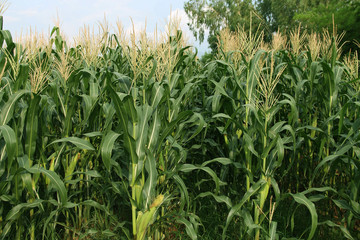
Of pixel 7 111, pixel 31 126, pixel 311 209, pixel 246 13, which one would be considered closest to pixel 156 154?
pixel 31 126

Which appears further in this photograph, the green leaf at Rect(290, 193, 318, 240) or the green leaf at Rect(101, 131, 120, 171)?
the green leaf at Rect(290, 193, 318, 240)

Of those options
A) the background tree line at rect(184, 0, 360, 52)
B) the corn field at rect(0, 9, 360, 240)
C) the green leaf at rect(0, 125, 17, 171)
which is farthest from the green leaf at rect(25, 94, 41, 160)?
the background tree line at rect(184, 0, 360, 52)

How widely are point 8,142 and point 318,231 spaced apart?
3427 mm

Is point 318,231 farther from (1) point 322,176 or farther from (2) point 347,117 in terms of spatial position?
(2) point 347,117

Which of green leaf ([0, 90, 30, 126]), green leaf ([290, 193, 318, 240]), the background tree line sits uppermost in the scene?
the background tree line

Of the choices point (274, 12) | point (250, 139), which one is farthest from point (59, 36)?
point (274, 12)

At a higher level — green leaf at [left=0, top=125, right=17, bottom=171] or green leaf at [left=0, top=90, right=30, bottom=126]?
green leaf at [left=0, top=90, right=30, bottom=126]

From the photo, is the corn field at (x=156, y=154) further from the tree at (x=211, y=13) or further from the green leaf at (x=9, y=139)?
the tree at (x=211, y=13)

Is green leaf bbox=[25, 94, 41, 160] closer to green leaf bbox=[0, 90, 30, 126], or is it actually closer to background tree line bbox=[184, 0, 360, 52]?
green leaf bbox=[0, 90, 30, 126]

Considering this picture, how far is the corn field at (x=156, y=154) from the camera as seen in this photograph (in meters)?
3.05

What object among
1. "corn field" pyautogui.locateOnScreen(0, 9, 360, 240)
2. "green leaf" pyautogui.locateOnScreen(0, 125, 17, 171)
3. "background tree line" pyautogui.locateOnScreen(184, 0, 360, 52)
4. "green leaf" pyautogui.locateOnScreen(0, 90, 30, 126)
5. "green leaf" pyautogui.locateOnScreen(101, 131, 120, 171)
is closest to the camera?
"green leaf" pyautogui.locateOnScreen(0, 125, 17, 171)

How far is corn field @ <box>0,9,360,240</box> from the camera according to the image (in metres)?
3.05

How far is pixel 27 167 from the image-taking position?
2.93 metres

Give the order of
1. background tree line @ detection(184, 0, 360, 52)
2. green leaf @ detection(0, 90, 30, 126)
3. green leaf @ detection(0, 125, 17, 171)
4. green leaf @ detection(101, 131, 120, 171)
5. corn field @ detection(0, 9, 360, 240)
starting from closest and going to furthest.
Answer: green leaf @ detection(0, 125, 17, 171) < green leaf @ detection(101, 131, 120, 171) < green leaf @ detection(0, 90, 30, 126) < corn field @ detection(0, 9, 360, 240) < background tree line @ detection(184, 0, 360, 52)
